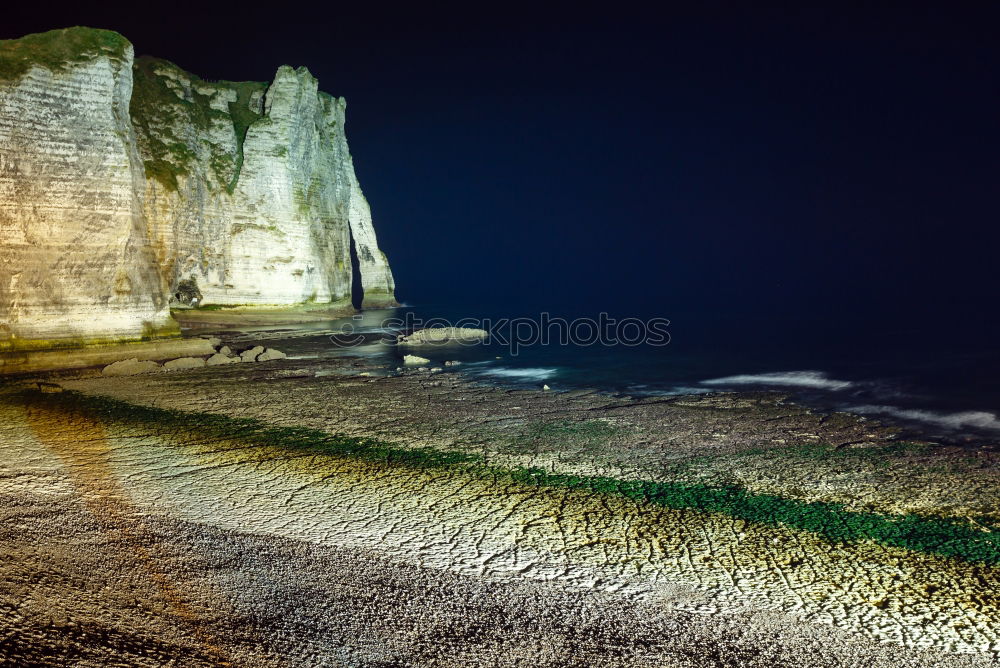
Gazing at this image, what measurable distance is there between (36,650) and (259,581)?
147 centimetres

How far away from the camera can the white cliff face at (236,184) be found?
28.1 metres

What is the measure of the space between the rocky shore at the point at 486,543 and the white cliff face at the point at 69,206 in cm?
778

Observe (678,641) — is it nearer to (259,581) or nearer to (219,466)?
(259,581)

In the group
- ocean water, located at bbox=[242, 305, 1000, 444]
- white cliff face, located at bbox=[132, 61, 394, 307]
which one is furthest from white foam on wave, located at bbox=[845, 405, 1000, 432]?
white cliff face, located at bbox=[132, 61, 394, 307]

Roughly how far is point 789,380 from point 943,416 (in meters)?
4.78

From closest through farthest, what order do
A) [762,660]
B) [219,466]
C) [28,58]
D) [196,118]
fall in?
[762,660], [219,466], [28,58], [196,118]

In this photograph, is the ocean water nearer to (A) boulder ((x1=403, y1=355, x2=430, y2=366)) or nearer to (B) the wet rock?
(A) boulder ((x1=403, y1=355, x2=430, y2=366))

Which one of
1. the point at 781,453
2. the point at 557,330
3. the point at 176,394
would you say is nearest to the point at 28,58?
the point at 176,394

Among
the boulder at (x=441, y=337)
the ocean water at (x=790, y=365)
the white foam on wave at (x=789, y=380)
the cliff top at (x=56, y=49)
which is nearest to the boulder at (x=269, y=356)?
the ocean water at (x=790, y=365)

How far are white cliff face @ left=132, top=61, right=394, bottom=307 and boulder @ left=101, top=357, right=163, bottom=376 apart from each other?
11.9m

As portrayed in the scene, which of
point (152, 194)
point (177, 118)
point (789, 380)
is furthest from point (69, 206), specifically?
point (789, 380)

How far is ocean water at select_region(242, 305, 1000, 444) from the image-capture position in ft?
44.5

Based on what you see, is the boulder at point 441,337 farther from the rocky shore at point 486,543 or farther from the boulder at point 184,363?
the rocky shore at point 486,543

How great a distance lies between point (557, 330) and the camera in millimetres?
34156
